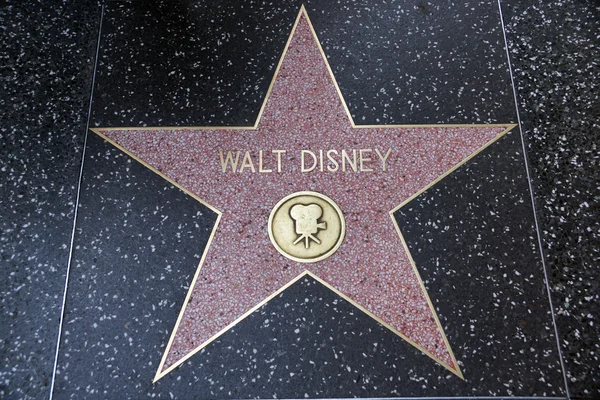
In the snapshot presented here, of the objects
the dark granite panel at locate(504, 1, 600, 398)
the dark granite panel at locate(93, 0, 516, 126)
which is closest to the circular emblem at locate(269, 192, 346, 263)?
the dark granite panel at locate(93, 0, 516, 126)

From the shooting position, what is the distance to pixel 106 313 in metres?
1.06

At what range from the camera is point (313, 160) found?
1.17m

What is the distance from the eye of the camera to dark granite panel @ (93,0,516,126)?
121cm

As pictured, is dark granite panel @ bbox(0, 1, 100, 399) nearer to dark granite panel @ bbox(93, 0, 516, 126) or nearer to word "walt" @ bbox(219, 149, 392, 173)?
dark granite panel @ bbox(93, 0, 516, 126)

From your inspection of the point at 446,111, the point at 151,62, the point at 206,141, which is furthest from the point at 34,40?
the point at 446,111

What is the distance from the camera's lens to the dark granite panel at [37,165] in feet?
3.43

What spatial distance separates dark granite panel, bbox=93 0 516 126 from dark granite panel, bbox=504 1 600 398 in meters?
0.08

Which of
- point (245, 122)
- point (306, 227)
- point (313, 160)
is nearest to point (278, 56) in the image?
point (245, 122)

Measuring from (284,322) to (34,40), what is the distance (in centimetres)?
109

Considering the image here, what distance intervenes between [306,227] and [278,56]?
20.2 inches

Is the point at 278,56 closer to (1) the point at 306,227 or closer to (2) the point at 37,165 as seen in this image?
(1) the point at 306,227

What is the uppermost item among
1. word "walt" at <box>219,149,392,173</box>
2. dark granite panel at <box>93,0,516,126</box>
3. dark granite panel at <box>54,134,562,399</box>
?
dark granite panel at <box>93,0,516,126</box>

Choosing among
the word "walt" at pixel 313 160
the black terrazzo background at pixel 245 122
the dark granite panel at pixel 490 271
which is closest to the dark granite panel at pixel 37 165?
the black terrazzo background at pixel 245 122

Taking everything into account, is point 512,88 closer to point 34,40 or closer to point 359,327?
point 359,327
